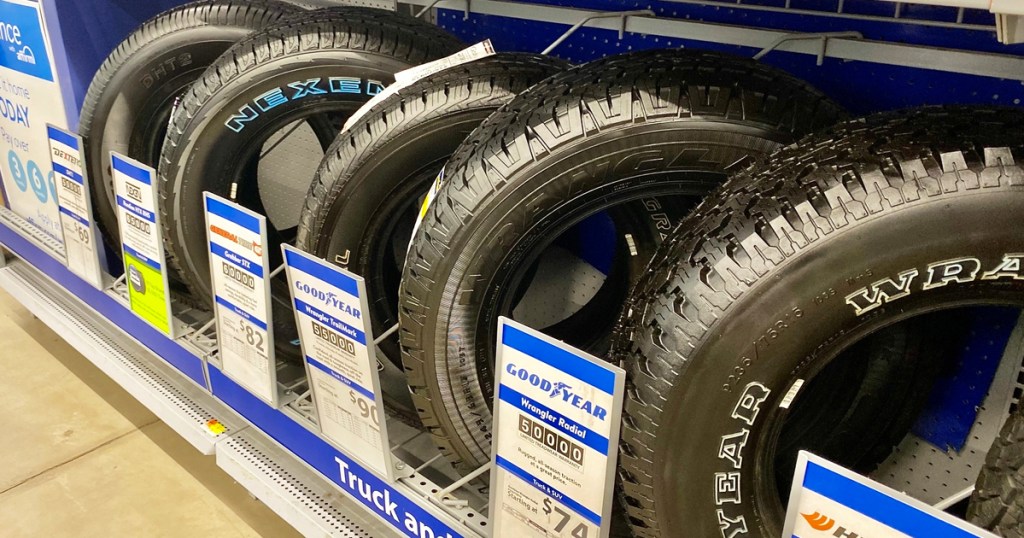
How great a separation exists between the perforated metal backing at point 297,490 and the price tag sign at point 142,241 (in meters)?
0.31

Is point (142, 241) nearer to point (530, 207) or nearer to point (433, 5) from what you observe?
point (433, 5)

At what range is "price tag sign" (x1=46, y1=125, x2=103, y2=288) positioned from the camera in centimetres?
174

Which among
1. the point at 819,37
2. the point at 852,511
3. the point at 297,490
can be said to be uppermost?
the point at 819,37

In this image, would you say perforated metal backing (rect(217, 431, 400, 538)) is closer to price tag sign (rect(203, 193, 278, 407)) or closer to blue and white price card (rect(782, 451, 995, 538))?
price tag sign (rect(203, 193, 278, 407))

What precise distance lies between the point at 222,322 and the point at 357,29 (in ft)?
1.99

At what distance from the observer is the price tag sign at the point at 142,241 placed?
154cm

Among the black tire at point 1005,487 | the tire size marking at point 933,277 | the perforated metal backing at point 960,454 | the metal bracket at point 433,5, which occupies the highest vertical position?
the metal bracket at point 433,5

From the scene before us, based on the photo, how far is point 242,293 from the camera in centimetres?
138

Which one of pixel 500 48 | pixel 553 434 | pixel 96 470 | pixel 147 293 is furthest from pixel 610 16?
pixel 96 470

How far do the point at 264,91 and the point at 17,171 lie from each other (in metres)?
1.26

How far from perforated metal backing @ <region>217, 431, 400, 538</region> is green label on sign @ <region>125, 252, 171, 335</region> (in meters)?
0.32

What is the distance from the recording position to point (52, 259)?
2.29m

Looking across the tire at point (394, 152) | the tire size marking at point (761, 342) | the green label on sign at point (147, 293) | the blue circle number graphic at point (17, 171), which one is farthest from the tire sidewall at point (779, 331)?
the blue circle number graphic at point (17, 171)

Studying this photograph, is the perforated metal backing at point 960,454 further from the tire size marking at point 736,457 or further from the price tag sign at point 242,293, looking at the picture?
the price tag sign at point 242,293
